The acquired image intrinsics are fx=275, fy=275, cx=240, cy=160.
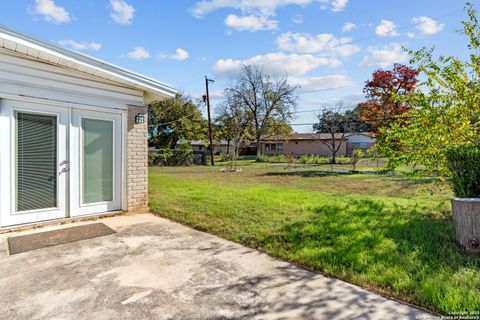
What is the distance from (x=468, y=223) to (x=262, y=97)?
31138 mm

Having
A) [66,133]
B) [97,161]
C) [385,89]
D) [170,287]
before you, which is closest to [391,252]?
[170,287]

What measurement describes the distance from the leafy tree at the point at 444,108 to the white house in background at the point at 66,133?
15.0 feet

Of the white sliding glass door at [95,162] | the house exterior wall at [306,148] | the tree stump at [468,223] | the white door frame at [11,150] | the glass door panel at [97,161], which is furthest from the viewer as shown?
the house exterior wall at [306,148]

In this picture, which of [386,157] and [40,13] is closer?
[386,157]

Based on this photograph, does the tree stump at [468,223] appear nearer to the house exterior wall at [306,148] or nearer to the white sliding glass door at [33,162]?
the white sliding glass door at [33,162]

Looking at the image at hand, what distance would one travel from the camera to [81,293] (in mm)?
2377

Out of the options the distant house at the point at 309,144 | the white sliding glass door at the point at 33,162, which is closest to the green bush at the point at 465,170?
the white sliding glass door at the point at 33,162

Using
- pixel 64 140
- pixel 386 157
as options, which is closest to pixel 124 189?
pixel 64 140

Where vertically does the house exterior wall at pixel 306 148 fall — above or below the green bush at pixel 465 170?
above

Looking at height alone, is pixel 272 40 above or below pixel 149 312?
above

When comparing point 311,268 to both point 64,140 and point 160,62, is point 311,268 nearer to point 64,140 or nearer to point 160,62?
point 64,140

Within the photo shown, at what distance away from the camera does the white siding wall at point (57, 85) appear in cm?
402

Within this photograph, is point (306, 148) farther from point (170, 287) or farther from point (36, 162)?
point (170, 287)

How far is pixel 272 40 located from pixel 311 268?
1330 centimetres
